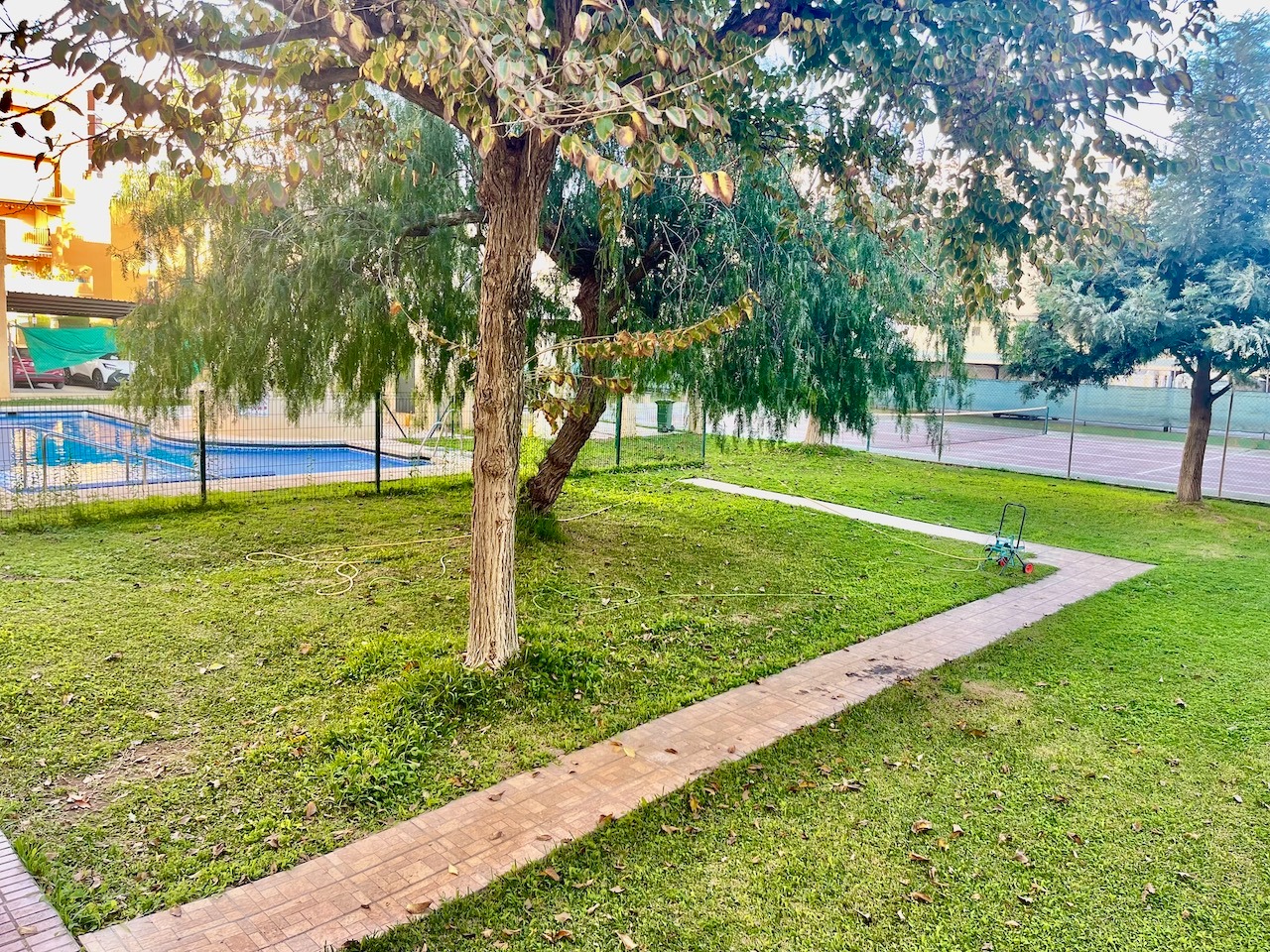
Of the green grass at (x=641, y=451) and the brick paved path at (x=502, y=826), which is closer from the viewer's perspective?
the brick paved path at (x=502, y=826)

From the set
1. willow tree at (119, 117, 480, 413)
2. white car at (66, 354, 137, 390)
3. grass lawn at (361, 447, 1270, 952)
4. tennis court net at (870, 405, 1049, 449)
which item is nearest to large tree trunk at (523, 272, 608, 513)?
willow tree at (119, 117, 480, 413)

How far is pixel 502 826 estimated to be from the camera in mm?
3807

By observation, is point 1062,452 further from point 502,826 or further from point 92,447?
point 502,826

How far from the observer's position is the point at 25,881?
10.8ft

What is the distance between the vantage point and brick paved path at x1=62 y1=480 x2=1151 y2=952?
3.08m

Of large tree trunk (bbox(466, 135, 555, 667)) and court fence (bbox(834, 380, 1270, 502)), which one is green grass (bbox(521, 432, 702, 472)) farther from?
large tree trunk (bbox(466, 135, 555, 667))

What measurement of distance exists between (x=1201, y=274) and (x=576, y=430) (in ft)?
29.9

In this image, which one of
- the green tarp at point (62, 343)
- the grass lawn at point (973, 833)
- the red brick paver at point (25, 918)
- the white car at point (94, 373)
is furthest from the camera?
the white car at point (94, 373)

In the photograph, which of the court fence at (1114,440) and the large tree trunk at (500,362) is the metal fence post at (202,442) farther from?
the court fence at (1114,440)

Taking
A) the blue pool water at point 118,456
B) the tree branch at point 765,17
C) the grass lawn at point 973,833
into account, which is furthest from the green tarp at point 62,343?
the grass lawn at point 973,833

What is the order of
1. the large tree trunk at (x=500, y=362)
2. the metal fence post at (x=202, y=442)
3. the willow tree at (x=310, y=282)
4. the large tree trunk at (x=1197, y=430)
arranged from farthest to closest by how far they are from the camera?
the large tree trunk at (x=1197, y=430), the metal fence post at (x=202, y=442), the willow tree at (x=310, y=282), the large tree trunk at (x=500, y=362)

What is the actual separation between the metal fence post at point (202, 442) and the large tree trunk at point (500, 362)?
6.41 meters

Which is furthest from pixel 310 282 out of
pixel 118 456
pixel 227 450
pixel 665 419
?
pixel 665 419

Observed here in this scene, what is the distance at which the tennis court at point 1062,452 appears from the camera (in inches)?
642
